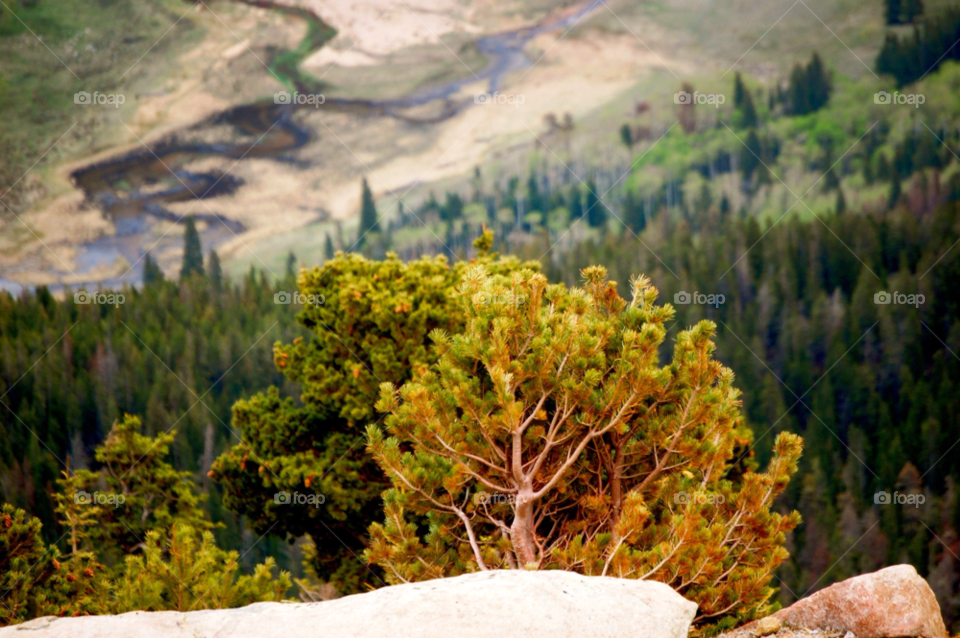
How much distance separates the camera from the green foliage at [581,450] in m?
7.57

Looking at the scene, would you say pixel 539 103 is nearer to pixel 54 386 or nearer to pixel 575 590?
pixel 54 386

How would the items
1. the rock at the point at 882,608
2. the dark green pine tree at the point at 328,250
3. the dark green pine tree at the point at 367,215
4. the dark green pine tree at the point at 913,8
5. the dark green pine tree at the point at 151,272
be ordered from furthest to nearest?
the dark green pine tree at the point at 913,8, the dark green pine tree at the point at 151,272, the dark green pine tree at the point at 367,215, the dark green pine tree at the point at 328,250, the rock at the point at 882,608

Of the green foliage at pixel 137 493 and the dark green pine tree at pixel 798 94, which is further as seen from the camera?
the dark green pine tree at pixel 798 94

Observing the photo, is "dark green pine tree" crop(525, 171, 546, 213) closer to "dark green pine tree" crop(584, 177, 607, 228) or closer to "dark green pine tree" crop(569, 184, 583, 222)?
"dark green pine tree" crop(569, 184, 583, 222)

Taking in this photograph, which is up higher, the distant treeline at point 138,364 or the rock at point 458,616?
the rock at point 458,616

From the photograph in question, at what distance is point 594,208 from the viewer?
254 ft

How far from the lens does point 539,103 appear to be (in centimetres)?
7600

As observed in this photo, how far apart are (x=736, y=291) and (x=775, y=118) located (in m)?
21.1

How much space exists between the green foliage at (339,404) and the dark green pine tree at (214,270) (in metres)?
59.4
